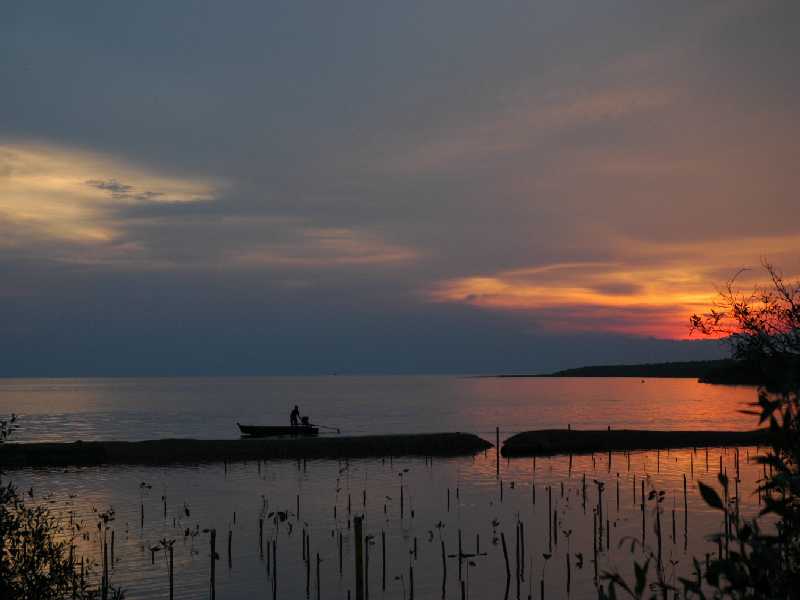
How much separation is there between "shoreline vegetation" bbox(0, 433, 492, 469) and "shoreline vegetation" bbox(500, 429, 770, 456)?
4.17 meters

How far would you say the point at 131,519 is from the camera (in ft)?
131

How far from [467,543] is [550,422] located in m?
86.7

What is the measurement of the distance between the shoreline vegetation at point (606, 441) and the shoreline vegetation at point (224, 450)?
4.17 m

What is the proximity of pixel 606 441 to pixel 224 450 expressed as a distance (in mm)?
32434

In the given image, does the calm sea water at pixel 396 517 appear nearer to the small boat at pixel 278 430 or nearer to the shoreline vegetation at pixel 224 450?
the shoreline vegetation at pixel 224 450

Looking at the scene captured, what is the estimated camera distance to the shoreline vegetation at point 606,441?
6650 cm

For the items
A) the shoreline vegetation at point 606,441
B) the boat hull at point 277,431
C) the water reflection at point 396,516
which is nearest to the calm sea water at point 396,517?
the water reflection at point 396,516

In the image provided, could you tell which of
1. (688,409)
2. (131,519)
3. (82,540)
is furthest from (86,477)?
(688,409)

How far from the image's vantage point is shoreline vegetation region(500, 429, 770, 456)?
6650 cm

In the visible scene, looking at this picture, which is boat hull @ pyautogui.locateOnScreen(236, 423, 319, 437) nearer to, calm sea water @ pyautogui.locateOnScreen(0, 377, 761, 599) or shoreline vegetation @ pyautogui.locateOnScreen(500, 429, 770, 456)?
calm sea water @ pyautogui.locateOnScreen(0, 377, 761, 599)

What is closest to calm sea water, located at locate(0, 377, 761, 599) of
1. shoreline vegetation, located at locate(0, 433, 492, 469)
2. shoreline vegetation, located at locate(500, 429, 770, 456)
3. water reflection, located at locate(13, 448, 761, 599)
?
water reflection, located at locate(13, 448, 761, 599)

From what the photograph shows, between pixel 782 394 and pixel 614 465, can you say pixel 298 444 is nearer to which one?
pixel 614 465

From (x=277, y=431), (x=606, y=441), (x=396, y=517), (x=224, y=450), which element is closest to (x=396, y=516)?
(x=396, y=517)

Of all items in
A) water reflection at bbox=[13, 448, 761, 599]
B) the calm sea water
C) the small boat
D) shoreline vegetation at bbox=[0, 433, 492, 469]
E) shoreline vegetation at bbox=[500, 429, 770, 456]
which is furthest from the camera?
the small boat
